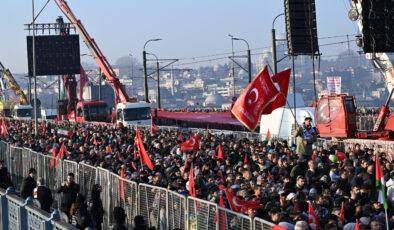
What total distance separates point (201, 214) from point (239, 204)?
605 millimetres

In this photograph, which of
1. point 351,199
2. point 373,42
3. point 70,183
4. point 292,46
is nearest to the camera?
point 351,199

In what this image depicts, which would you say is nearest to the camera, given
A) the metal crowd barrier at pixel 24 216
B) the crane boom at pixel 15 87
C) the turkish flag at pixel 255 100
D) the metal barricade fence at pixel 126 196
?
the metal crowd barrier at pixel 24 216

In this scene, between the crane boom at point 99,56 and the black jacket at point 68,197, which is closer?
Result: the black jacket at point 68,197

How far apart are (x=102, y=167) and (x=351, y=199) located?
664 cm

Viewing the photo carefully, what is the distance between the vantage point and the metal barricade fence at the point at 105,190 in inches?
533

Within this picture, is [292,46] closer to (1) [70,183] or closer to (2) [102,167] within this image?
(2) [102,167]

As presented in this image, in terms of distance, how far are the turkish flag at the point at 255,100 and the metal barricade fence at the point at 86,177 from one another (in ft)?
12.2

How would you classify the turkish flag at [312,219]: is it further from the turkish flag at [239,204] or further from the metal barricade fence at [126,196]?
the metal barricade fence at [126,196]

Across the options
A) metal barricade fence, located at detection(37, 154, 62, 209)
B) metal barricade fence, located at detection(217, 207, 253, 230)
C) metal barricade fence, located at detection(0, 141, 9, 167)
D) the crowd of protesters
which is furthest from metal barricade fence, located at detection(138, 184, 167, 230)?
metal barricade fence, located at detection(0, 141, 9, 167)

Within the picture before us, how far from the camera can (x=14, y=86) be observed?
82750 millimetres

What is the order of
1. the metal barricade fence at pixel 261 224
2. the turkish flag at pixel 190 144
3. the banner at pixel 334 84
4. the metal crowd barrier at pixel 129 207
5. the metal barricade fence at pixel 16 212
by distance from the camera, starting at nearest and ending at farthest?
the metal barricade fence at pixel 261 224 → the metal crowd barrier at pixel 129 207 → the metal barricade fence at pixel 16 212 → the turkish flag at pixel 190 144 → the banner at pixel 334 84

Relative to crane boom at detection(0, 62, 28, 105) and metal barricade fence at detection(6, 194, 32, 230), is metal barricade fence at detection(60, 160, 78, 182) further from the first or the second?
crane boom at detection(0, 62, 28, 105)

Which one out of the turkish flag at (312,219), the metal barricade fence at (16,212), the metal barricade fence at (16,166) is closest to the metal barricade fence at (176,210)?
the turkish flag at (312,219)

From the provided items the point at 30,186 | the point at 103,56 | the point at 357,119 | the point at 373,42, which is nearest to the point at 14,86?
the point at 103,56
